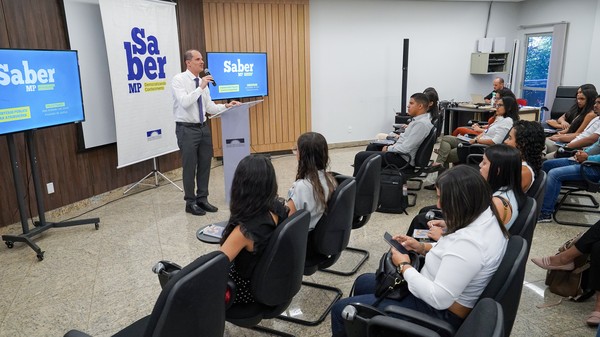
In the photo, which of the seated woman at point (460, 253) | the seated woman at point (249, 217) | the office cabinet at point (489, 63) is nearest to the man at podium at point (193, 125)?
the seated woman at point (249, 217)

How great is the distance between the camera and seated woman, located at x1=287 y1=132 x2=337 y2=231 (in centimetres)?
244

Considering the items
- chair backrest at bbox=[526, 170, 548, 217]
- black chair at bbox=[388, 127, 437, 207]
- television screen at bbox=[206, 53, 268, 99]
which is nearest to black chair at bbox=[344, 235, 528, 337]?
chair backrest at bbox=[526, 170, 548, 217]

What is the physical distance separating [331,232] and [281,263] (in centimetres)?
63

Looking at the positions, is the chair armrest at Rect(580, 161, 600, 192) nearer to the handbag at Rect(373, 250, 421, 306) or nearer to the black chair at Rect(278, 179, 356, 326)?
the black chair at Rect(278, 179, 356, 326)

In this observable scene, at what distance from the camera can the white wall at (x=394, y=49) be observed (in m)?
7.34

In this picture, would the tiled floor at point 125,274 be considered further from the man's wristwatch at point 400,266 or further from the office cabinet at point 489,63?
the office cabinet at point 489,63

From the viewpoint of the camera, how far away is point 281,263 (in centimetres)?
184

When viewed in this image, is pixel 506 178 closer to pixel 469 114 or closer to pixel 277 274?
pixel 277 274

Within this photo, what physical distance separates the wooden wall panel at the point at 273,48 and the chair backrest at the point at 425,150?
10.8 feet

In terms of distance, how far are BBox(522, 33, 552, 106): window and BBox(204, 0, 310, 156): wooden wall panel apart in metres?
4.89

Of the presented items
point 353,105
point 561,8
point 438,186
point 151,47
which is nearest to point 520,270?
Result: point 438,186

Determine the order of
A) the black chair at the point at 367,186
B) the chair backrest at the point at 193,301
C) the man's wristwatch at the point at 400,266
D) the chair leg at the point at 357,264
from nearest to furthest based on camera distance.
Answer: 1. the chair backrest at the point at 193,301
2. the man's wristwatch at the point at 400,266
3. the black chair at the point at 367,186
4. the chair leg at the point at 357,264

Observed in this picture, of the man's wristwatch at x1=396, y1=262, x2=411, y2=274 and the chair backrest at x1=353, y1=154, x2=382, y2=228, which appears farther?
the chair backrest at x1=353, y1=154, x2=382, y2=228

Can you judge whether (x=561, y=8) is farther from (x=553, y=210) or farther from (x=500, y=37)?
(x=553, y=210)
